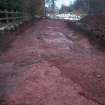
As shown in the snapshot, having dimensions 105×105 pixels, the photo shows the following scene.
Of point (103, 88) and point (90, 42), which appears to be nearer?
point (103, 88)

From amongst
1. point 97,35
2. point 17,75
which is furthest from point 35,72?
point 97,35

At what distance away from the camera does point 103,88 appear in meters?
6.08

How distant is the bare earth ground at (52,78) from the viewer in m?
5.39

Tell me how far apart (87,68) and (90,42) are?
226 inches

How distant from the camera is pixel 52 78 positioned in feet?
21.9

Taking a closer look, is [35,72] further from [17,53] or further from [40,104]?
[17,53]

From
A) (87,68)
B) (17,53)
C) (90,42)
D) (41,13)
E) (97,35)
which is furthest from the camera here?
(41,13)

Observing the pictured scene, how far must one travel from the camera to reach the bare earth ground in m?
5.39

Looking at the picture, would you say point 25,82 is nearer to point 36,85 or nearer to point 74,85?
point 36,85

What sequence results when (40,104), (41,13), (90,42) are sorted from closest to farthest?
1. (40,104)
2. (90,42)
3. (41,13)

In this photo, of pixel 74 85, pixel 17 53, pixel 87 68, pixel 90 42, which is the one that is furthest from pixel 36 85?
pixel 90 42

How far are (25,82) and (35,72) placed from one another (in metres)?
0.87

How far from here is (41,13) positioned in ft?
150

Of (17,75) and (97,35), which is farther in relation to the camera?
(97,35)
